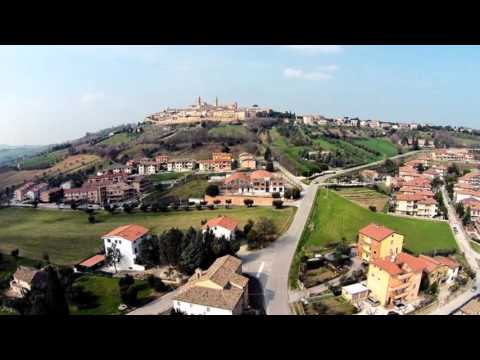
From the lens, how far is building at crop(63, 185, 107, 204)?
14805 mm

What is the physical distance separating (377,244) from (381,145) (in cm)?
1972

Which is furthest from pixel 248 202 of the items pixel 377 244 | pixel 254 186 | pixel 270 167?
pixel 377 244

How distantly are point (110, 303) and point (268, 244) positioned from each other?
424cm

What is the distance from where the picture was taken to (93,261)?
8320mm

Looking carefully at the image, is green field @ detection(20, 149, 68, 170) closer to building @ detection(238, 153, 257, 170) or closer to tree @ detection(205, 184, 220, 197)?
building @ detection(238, 153, 257, 170)

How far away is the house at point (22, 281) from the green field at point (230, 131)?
685 inches

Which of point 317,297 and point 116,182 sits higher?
point 116,182

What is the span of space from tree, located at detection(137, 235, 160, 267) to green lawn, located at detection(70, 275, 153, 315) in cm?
72

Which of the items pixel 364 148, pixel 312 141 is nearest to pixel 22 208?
pixel 312 141

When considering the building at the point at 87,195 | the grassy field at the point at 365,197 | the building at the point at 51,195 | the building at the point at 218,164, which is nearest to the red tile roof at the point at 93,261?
the building at the point at 87,195

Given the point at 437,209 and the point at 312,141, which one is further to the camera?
the point at 312,141
